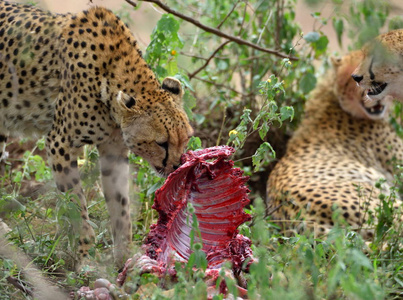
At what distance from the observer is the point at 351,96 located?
492 cm

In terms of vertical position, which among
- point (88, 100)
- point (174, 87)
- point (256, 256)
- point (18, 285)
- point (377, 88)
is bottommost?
point (18, 285)

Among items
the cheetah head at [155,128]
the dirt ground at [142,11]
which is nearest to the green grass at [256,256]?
the cheetah head at [155,128]

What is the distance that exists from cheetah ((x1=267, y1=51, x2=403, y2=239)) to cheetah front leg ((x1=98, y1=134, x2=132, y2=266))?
1.07 meters

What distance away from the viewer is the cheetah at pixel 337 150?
4.01 meters

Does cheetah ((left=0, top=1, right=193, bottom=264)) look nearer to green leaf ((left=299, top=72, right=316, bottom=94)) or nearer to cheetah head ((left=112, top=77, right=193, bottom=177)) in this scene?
cheetah head ((left=112, top=77, right=193, bottom=177))

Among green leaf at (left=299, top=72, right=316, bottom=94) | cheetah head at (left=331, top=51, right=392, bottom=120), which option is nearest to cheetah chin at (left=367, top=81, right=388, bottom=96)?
green leaf at (left=299, top=72, right=316, bottom=94)

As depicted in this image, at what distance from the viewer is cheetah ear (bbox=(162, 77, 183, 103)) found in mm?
3025

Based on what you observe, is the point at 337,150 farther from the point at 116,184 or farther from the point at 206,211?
the point at 206,211

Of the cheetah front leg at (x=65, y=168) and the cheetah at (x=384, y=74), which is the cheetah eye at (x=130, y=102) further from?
the cheetah at (x=384, y=74)

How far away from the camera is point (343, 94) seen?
4.96 meters

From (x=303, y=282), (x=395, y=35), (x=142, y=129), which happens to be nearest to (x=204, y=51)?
(x=395, y=35)

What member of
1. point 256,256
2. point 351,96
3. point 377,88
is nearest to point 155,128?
point 256,256

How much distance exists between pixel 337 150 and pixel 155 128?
2250 mm

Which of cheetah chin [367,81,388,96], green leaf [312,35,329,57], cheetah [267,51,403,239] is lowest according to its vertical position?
cheetah [267,51,403,239]
